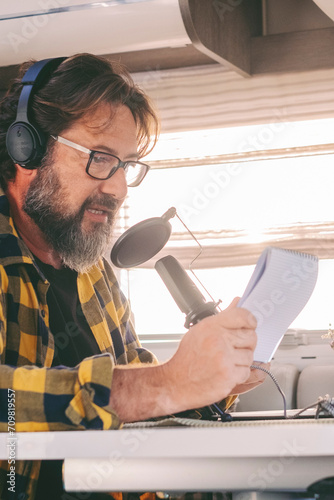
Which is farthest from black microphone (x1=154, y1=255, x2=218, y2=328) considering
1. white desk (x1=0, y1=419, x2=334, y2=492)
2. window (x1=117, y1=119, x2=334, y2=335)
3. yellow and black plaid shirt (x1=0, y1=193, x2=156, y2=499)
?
window (x1=117, y1=119, x2=334, y2=335)

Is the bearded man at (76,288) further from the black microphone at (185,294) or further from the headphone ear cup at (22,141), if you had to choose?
the black microphone at (185,294)

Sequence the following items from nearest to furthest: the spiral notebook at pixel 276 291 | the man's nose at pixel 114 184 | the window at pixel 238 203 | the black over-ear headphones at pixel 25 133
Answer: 1. the spiral notebook at pixel 276 291
2. the black over-ear headphones at pixel 25 133
3. the man's nose at pixel 114 184
4. the window at pixel 238 203

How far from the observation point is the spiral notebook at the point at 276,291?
0.81m

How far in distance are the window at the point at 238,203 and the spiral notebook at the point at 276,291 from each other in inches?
72.5

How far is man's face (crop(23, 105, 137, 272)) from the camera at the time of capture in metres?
1.42

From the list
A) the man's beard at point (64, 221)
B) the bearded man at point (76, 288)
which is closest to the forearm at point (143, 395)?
the bearded man at point (76, 288)

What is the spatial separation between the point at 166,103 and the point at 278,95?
1.70 ft

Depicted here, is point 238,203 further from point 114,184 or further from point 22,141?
point 22,141

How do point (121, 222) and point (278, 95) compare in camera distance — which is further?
point (121, 222)

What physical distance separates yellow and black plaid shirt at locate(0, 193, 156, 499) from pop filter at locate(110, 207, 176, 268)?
6.5 inches

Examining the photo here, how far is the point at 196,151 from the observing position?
297cm

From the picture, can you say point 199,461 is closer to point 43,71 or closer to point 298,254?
point 298,254

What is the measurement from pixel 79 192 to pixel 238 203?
5.18 feet

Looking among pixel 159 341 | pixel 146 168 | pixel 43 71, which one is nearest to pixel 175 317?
pixel 159 341
